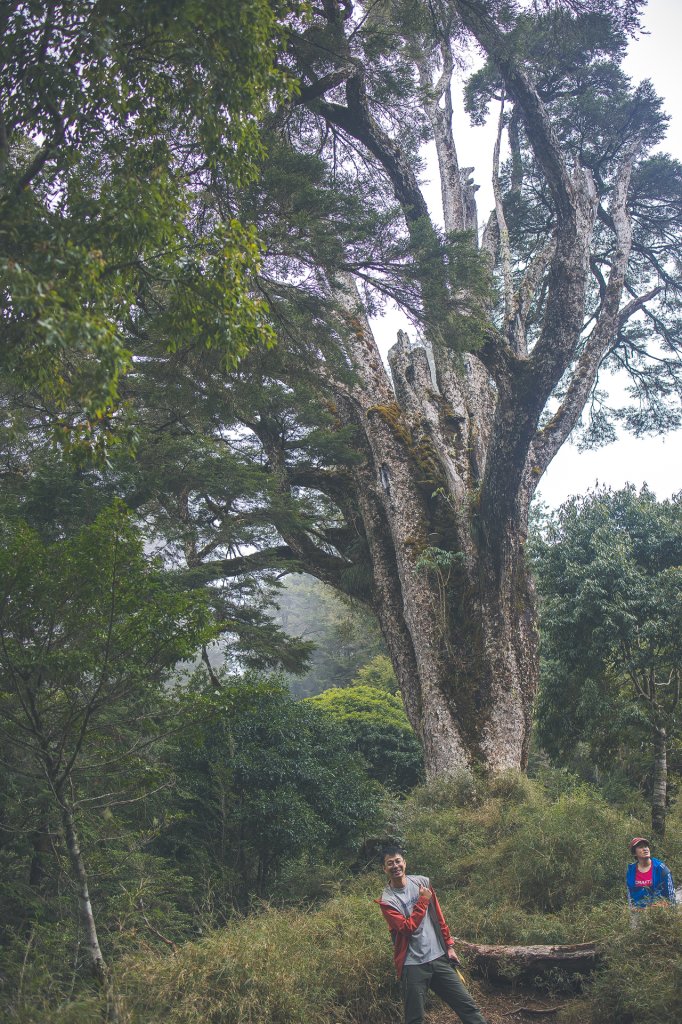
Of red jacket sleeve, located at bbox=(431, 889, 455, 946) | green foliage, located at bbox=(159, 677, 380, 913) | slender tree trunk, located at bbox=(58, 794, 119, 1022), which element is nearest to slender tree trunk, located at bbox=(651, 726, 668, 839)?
green foliage, located at bbox=(159, 677, 380, 913)

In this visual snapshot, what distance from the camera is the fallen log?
5574 mm

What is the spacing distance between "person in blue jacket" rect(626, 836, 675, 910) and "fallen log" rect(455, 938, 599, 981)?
50 cm

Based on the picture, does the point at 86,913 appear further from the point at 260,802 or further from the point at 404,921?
the point at 260,802

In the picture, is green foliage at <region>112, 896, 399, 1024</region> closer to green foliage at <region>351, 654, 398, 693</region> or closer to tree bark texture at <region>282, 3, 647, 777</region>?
tree bark texture at <region>282, 3, 647, 777</region>

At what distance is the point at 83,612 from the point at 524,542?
8.10 m

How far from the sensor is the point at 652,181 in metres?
16.2

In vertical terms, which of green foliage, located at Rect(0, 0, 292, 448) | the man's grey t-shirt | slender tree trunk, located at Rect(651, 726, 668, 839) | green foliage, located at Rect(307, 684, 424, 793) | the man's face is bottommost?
green foliage, located at Rect(307, 684, 424, 793)

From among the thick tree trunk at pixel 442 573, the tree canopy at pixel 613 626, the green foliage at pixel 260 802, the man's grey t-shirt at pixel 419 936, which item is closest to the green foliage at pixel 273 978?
the man's grey t-shirt at pixel 419 936

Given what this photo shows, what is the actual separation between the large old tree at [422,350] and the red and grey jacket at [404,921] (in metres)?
5.77

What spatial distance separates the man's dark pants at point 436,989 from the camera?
4242 mm

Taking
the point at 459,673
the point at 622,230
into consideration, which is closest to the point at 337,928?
the point at 459,673

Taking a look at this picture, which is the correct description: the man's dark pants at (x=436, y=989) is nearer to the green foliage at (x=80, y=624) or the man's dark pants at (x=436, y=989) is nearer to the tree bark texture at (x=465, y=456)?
the green foliage at (x=80, y=624)

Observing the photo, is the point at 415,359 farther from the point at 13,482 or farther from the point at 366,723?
the point at 366,723

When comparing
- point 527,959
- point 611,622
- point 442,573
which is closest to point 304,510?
point 442,573
